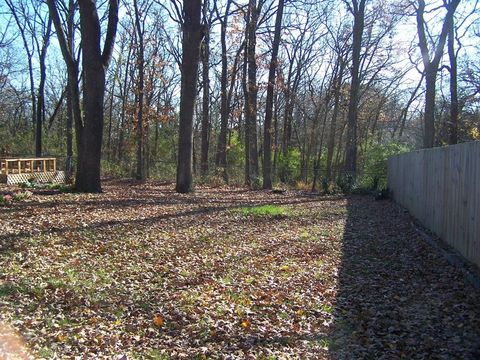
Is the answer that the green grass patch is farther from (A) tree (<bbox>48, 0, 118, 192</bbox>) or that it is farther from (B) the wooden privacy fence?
(A) tree (<bbox>48, 0, 118, 192</bbox>)

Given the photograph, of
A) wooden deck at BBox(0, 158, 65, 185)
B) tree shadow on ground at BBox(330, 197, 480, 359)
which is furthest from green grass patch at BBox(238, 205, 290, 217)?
wooden deck at BBox(0, 158, 65, 185)

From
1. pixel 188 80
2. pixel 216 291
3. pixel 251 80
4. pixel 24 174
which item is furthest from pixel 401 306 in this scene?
pixel 251 80

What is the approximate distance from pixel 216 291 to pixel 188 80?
434 inches

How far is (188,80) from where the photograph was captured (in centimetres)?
1570

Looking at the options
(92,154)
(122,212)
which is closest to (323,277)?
(122,212)

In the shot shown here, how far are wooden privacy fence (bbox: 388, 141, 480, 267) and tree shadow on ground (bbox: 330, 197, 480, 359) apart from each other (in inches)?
18.5

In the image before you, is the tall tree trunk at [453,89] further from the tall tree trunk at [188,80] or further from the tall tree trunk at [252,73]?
the tall tree trunk at [188,80]

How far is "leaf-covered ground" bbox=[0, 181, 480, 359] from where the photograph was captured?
427cm

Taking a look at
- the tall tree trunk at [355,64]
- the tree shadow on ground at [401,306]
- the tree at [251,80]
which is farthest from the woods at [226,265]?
the tree at [251,80]

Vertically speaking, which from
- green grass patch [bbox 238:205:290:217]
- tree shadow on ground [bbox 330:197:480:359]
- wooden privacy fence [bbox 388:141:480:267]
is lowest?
tree shadow on ground [bbox 330:197:480:359]

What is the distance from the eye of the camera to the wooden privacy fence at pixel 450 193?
6926 millimetres

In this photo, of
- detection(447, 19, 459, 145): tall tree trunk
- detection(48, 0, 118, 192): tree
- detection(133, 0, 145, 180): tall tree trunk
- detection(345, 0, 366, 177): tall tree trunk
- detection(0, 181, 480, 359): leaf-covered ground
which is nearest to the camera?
detection(0, 181, 480, 359): leaf-covered ground

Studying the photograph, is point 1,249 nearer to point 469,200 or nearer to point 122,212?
point 122,212

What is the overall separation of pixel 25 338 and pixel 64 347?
352 mm
